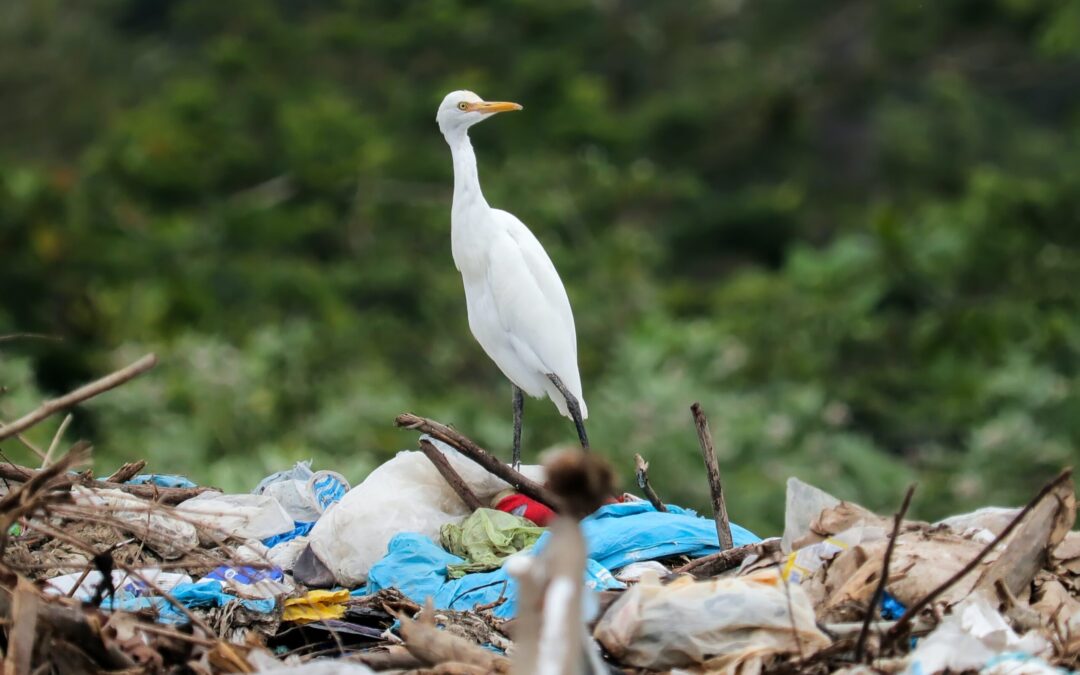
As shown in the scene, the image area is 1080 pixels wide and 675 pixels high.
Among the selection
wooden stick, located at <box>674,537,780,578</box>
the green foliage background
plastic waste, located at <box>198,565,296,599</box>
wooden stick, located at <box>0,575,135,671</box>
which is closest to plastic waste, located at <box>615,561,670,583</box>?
wooden stick, located at <box>674,537,780,578</box>

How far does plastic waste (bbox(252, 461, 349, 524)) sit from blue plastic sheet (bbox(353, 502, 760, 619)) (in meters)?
0.62

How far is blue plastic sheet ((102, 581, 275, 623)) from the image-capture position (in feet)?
13.7

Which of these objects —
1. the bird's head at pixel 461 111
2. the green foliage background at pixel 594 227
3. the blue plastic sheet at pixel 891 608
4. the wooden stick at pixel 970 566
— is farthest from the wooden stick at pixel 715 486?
the green foliage background at pixel 594 227

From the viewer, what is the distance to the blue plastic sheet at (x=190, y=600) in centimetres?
419

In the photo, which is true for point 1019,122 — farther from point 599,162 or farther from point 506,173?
point 506,173

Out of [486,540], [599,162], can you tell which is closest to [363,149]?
[599,162]

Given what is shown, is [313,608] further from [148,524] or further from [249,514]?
[249,514]

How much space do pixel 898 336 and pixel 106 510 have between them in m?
12.1

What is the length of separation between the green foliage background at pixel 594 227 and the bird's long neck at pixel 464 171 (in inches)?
122

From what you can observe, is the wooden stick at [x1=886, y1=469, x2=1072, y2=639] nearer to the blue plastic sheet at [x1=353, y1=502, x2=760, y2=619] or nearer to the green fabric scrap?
the blue plastic sheet at [x1=353, y1=502, x2=760, y2=619]

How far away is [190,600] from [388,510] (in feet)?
2.59

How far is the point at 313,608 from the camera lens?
14.0 feet

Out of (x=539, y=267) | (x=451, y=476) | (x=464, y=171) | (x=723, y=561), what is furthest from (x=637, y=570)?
(x=464, y=171)

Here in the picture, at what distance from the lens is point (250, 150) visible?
1912 centimetres
